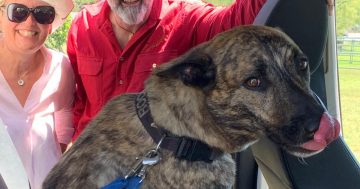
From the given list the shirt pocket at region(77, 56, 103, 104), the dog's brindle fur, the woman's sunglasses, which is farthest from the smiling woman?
the dog's brindle fur

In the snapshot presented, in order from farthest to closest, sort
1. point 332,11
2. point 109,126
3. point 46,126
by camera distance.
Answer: point 46,126
point 332,11
point 109,126

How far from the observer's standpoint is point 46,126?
3.26m

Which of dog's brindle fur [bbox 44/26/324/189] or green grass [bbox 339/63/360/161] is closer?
dog's brindle fur [bbox 44/26/324/189]

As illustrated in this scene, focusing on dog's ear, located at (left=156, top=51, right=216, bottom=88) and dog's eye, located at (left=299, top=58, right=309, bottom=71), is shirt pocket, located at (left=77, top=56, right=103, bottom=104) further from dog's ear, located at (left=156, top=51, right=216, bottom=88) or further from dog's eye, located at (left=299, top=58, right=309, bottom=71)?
dog's eye, located at (left=299, top=58, right=309, bottom=71)

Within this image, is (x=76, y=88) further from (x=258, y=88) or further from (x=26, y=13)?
(x=258, y=88)

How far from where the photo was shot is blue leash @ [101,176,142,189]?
7.06ft

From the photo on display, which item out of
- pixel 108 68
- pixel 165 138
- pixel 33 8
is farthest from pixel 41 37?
pixel 165 138

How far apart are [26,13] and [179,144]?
136cm

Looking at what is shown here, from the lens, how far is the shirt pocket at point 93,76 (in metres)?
3.34

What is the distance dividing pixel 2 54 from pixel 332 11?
1.75 metres

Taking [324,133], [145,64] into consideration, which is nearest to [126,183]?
[324,133]

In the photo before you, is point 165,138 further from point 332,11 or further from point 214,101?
point 332,11

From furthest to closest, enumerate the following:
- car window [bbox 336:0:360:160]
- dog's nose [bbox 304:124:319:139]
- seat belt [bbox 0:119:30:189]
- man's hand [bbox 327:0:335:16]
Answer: car window [bbox 336:0:360:160] → man's hand [bbox 327:0:335:16] → seat belt [bbox 0:119:30:189] → dog's nose [bbox 304:124:319:139]

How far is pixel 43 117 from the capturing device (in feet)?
10.7
